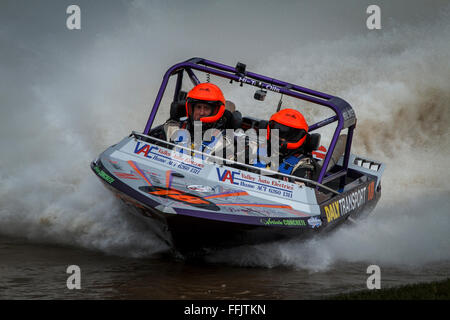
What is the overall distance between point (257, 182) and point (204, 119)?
1.44 m

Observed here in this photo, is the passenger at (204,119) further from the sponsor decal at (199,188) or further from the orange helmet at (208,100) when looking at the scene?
the sponsor decal at (199,188)

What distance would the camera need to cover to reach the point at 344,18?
25031 mm

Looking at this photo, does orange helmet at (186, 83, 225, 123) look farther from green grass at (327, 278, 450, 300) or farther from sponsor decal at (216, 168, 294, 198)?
green grass at (327, 278, 450, 300)

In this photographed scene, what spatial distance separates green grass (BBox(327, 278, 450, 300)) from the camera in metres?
5.37

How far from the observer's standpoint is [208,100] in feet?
25.9

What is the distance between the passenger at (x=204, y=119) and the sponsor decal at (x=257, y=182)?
0.81 meters

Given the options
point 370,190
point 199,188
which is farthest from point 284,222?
point 370,190

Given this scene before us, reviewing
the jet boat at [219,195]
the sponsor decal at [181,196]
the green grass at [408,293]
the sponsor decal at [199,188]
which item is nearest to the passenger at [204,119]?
the jet boat at [219,195]

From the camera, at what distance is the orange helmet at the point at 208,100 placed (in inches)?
312

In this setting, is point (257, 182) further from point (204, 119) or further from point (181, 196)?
point (204, 119)

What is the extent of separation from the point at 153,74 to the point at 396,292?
12602mm

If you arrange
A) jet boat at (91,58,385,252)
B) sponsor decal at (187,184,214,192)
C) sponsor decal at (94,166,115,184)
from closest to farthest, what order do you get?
1. jet boat at (91,58,385,252)
2. sponsor decal at (187,184,214,192)
3. sponsor decal at (94,166,115,184)

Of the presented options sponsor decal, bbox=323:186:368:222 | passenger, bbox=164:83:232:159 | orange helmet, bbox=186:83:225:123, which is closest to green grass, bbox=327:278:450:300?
sponsor decal, bbox=323:186:368:222

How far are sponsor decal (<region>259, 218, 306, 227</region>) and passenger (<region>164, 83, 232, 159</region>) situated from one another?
1.82 m
